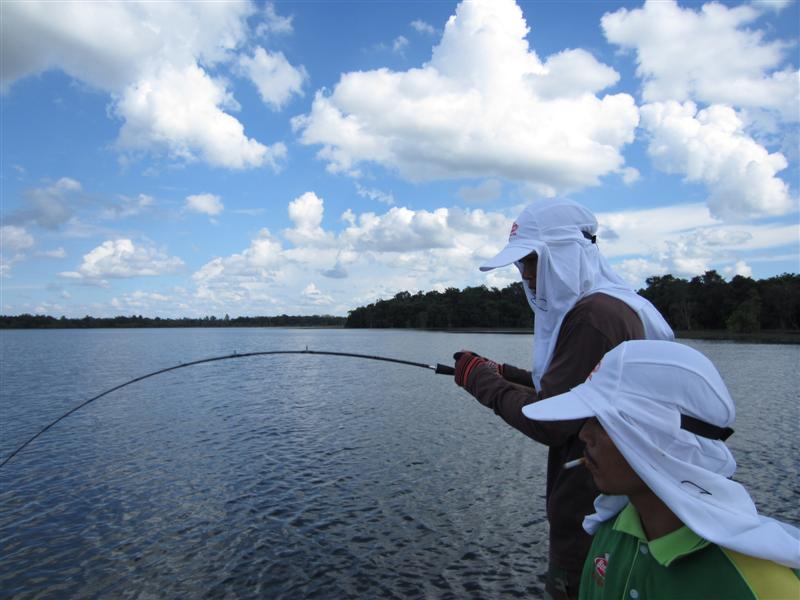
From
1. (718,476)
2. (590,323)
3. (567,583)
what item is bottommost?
(567,583)

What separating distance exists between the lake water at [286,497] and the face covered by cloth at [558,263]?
6301 millimetres

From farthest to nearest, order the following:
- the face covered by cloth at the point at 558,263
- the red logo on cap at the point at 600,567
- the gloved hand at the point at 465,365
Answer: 1. the gloved hand at the point at 465,365
2. the face covered by cloth at the point at 558,263
3. the red logo on cap at the point at 600,567

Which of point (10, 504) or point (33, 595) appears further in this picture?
point (10, 504)

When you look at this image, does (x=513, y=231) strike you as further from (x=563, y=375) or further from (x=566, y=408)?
(x=566, y=408)

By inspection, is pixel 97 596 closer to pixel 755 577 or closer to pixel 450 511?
pixel 450 511

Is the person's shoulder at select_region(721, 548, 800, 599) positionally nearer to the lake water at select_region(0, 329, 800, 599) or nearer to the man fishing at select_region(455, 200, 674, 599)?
the man fishing at select_region(455, 200, 674, 599)

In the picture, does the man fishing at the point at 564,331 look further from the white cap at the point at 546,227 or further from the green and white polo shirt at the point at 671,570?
the green and white polo shirt at the point at 671,570

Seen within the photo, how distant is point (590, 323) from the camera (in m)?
2.76

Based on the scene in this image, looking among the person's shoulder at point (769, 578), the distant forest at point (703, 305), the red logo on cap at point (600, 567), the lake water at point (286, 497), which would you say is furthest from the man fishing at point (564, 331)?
the distant forest at point (703, 305)

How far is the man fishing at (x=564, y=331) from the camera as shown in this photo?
2.78 meters

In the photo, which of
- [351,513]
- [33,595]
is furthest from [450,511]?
[33,595]

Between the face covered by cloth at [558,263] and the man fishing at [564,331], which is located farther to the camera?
the face covered by cloth at [558,263]

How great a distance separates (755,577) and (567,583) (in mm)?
1782

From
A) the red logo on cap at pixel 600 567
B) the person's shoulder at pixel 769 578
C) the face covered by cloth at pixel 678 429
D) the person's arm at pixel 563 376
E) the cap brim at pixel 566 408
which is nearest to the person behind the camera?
the person's shoulder at pixel 769 578
